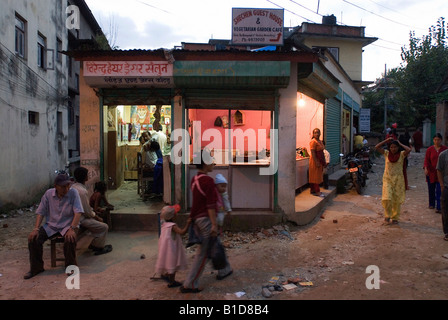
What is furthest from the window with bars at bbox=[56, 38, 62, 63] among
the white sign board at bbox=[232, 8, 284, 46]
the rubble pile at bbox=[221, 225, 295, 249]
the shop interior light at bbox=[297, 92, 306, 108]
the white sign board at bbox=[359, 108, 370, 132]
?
the white sign board at bbox=[359, 108, 370, 132]

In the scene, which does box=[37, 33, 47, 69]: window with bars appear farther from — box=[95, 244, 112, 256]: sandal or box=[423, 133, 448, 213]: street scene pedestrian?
box=[423, 133, 448, 213]: street scene pedestrian

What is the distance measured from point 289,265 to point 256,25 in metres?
5.12

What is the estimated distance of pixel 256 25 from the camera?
789cm

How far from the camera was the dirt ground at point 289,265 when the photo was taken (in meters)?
4.43

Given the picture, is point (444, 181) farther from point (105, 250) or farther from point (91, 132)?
point (91, 132)

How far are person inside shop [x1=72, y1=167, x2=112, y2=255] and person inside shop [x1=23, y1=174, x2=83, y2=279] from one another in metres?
0.31

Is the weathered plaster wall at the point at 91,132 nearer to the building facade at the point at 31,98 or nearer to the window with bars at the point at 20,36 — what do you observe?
the building facade at the point at 31,98

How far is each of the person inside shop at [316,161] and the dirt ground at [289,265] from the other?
5.04ft

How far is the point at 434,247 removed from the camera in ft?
19.9

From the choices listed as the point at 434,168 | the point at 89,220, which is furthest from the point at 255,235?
the point at 434,168

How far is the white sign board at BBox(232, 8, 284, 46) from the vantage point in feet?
25.7

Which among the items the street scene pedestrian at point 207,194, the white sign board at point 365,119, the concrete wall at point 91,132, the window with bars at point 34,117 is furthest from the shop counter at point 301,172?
the white sign board at point 365,119
